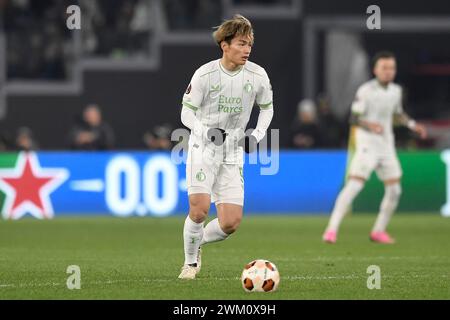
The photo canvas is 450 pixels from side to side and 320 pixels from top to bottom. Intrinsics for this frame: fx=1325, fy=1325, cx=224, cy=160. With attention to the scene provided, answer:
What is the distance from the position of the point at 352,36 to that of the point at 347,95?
1.53 meters

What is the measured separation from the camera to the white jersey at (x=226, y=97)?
11.2 metres

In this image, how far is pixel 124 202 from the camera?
21.0m

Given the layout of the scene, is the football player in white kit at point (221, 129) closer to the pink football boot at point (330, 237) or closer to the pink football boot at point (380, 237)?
the pink football boot at point (330, 237)

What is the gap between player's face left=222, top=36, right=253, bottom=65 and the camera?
36.3ft

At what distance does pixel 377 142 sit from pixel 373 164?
0.30m

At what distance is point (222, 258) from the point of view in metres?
13.9

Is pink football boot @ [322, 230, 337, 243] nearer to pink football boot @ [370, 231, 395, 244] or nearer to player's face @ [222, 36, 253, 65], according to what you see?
pink football boot @ [370, 231, 395, 244]

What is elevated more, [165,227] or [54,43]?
[54,43]

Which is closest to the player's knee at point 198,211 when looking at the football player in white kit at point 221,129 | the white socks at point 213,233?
the football player in white kit at point 221,129

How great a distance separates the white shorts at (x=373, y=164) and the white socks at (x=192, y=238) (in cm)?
545

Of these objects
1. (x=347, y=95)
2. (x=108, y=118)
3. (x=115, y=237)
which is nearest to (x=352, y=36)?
(x=347, y=95)

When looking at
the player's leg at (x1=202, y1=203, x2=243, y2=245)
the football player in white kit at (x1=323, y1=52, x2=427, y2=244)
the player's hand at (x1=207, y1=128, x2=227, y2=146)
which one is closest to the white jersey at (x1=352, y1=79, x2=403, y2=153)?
→ the football player in white kit at (x1=323, y1=52, x2=427, y2=244)

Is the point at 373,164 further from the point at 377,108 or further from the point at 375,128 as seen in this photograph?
the point at 377,108
